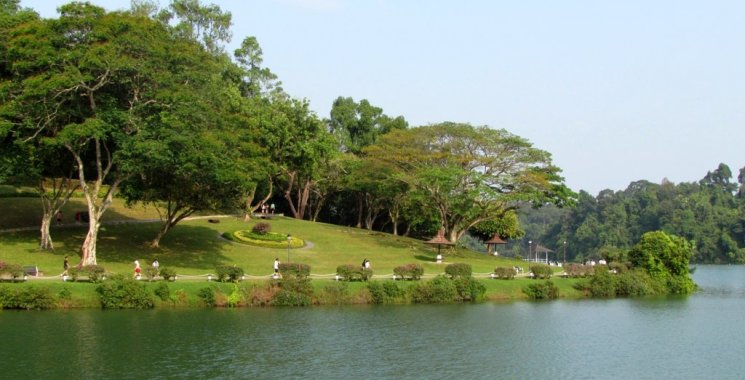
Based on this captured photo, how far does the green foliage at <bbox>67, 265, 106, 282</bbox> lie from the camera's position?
45.7m

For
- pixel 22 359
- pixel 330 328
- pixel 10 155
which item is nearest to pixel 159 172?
pixel 10 155

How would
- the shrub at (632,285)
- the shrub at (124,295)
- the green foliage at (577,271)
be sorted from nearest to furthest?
the shrub at (124,295) < the shrub at (632,285) < the green foliage at (577,271)

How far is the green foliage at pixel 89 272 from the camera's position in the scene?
150ft

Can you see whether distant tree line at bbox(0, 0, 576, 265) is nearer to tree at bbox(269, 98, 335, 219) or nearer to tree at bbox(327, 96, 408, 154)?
tree at bbox(269, 98, 335, 219)

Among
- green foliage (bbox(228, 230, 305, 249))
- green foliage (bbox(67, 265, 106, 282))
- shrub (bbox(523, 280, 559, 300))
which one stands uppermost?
green foliage (bbox(228, 230, 305, 249))

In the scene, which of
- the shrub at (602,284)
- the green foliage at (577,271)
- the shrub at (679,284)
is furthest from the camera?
the shrub at (679,284)

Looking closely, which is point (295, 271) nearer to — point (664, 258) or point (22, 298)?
point (22, 298)

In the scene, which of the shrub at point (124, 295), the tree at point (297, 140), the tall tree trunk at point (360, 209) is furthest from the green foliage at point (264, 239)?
the shrub at point (124, 295)

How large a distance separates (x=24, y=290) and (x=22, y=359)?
14443mm

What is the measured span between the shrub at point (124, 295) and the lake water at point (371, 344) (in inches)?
62.2

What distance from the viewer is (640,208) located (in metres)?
191

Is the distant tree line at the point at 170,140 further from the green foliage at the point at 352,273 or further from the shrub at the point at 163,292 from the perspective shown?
the green foliage at the point at 352,273

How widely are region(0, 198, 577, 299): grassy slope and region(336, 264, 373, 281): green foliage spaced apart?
669 cm

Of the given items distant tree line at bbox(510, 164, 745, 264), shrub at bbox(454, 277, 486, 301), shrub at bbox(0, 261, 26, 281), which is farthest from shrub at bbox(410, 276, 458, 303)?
distant tree line at bbox(510, 164, 745, 264)
